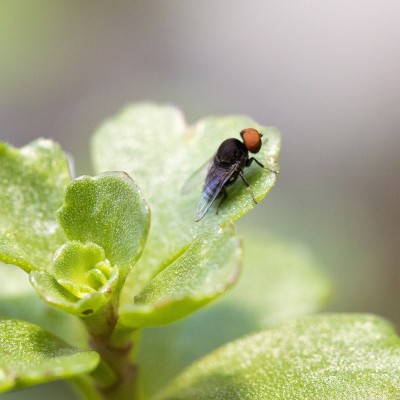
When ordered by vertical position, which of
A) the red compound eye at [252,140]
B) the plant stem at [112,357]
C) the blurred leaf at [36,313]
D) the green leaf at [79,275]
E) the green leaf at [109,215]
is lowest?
the blurred leaf at [36,313]

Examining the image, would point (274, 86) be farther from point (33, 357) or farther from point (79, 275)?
point (33, 357)

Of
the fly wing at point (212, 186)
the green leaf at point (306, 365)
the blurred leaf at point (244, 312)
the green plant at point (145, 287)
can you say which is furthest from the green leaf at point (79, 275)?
the blurred leaf at point (244, 312)

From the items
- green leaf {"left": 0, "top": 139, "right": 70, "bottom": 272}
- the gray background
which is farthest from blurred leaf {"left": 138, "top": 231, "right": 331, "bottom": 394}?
the gray background

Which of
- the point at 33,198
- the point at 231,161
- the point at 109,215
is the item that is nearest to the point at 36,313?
the point at 33,198

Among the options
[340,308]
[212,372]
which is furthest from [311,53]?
[212,372]

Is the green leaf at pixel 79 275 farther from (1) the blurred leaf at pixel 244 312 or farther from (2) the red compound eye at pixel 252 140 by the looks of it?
(1) the blurred leaf at pixel 244 312

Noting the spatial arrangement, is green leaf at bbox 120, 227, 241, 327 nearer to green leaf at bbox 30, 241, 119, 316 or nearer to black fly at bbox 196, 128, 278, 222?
green leaf at bbox 30, 241, 119, 316

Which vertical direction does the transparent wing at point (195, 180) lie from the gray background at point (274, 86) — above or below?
above

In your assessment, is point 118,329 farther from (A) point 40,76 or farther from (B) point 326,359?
(A) point 40,76
